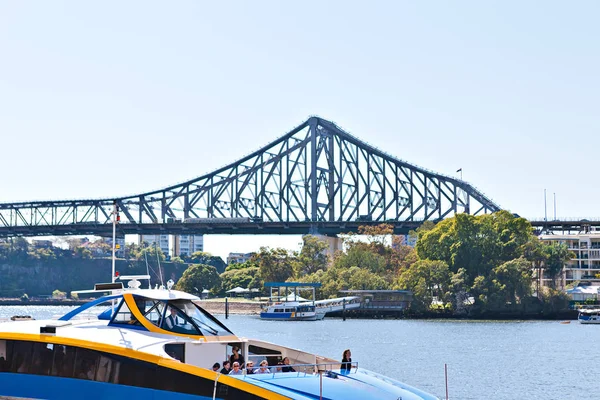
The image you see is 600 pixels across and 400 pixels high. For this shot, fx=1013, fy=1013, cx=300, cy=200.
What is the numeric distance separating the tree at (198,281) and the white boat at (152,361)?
5878 inches

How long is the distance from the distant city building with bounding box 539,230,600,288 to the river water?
45.0 metres

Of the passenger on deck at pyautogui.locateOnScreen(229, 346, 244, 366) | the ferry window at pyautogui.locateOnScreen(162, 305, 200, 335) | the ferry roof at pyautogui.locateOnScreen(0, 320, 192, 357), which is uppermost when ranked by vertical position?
the ferry window at pyautogui.locateOnScreen(162, 305, 200, 335)

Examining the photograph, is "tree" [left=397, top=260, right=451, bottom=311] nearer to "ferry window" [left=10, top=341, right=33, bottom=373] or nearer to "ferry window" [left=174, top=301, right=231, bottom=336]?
"ferry window" [left=174, top=301, right=231, bottom=336]

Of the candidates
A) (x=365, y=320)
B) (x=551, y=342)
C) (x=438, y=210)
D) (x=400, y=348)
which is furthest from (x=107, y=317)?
(x=438, y=210)

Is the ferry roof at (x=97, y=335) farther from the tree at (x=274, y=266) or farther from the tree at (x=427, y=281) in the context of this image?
the tree at (x=274, y=266)

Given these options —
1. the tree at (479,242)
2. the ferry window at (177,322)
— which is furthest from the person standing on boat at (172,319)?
the tree at (479,242)

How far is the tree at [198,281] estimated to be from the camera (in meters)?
174

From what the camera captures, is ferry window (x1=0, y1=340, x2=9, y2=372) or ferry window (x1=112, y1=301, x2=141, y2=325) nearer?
ferry window (x1=0, y1=340, x2=9, y2=372)

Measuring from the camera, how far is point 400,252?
510 ft

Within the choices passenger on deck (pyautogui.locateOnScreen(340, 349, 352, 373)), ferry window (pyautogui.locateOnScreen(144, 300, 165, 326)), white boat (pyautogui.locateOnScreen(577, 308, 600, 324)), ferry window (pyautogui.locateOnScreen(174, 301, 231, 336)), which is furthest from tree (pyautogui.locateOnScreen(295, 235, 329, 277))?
ferry window (pyautogui.locateOnScreen(144, 300, 165, 326))

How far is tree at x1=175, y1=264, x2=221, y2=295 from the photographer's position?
Result: 174 metres

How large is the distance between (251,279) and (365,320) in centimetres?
5181

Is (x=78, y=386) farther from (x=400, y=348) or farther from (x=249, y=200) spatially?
(x=249, y=200)

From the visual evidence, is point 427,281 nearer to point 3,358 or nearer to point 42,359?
point 3,358
